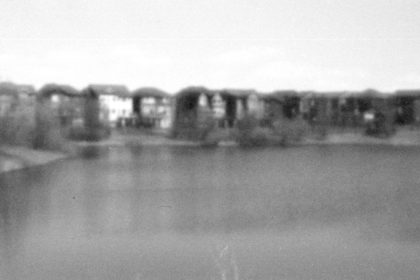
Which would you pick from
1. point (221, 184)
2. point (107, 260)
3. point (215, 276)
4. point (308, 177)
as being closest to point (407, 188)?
point (308, 177)

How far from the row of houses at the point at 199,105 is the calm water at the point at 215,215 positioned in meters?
0.34

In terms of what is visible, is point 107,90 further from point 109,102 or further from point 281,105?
point 281,105

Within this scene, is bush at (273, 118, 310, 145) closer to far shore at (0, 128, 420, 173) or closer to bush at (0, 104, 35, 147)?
far shore at (0, 128, 420, 173)

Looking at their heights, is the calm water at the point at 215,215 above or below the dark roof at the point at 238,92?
below

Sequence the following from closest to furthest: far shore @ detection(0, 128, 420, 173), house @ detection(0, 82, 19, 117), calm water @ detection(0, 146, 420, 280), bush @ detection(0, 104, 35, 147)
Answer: calm water @ detection(0, 146, 420, 280) → house @ detection(0, 82, 19, 117) → far shore @ detection(0, 128, 420, 173) → bush @ detection(0, 104, 35, 147)

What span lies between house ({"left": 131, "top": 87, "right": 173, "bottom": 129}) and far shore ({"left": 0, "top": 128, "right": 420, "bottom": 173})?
11 cm

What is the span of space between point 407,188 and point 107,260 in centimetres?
230

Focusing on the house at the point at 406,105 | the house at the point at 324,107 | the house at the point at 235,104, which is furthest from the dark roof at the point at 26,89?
the house at the point at 406,105

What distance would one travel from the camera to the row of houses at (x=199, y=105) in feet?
10.1

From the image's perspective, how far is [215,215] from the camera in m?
3.70

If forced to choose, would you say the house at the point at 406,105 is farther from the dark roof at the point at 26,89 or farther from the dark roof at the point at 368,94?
the dark roof at the point at 26,89

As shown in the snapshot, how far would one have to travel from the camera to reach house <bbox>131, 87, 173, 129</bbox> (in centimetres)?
305

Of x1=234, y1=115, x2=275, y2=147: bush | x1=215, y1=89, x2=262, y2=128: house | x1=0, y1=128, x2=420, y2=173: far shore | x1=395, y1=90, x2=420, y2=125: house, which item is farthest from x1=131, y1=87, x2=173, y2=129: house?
x1=395, y1=90, x2=420, y2=125: house

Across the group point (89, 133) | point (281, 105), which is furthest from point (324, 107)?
point (89, 133)
